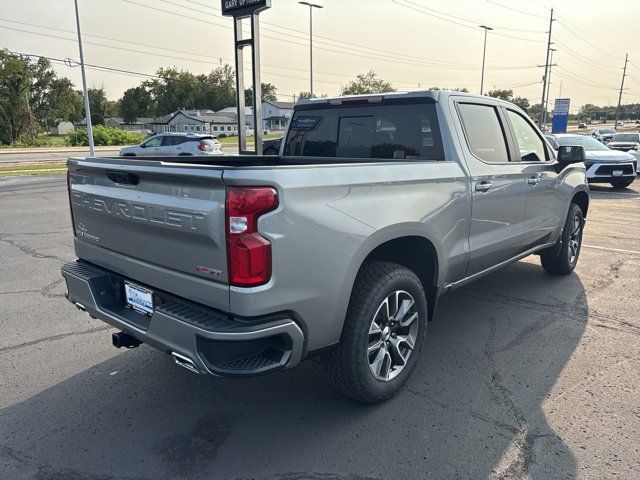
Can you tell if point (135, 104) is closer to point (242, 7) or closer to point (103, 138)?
point (103, 138)

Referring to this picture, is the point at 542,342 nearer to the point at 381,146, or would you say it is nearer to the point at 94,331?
the point at 381,146

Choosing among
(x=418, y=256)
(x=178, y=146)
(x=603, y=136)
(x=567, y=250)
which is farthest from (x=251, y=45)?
(x=603, y=136)

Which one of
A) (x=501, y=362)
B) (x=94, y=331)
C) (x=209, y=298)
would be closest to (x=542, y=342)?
(x=501, y=362)

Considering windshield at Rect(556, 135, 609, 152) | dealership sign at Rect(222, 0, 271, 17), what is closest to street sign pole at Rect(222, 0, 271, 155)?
dealership sign at Rect(222, 0, 271, 17)

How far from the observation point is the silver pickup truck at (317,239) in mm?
2305

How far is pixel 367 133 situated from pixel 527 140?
68.5 inches

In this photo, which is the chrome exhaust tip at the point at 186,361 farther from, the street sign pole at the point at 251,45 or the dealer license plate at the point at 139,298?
the street sign pole at the point at 251,45

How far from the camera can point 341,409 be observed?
312 centimetres

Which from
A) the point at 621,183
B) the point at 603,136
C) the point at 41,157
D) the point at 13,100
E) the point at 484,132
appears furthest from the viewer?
the point at 13,100

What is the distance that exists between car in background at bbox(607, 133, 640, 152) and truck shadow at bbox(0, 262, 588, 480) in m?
20.0

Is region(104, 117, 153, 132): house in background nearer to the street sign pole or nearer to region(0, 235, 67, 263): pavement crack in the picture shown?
the street sign pole

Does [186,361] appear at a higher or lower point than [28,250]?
higher

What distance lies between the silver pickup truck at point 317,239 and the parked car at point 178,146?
1913cm

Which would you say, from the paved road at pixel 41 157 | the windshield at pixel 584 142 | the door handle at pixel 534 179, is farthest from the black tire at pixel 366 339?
the paved road at pixel 41 157
